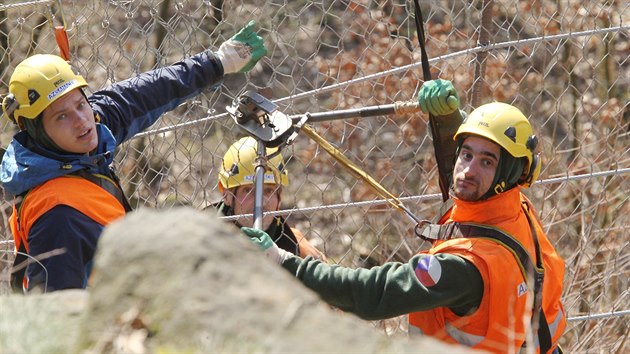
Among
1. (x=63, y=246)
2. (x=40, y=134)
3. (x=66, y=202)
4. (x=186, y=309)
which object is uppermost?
(x=186, y=309)

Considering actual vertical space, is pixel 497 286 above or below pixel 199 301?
below

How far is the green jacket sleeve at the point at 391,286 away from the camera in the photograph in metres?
4.23

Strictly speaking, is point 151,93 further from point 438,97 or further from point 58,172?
point 438,97

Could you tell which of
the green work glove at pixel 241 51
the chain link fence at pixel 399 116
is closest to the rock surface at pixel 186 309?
the green work glove at pixel 241 51

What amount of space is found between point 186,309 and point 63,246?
183 cm

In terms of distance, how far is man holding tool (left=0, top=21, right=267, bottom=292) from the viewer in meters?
4.20

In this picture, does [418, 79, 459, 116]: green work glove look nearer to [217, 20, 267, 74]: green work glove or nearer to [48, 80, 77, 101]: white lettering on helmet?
[217, 20, 267, 74]: green work glove

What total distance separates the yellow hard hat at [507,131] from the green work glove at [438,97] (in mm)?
123

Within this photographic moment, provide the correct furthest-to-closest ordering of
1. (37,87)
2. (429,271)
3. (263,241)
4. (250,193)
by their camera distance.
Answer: (250,193) → (37,87) → (429,271) → (263,241)

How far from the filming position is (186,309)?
248cm

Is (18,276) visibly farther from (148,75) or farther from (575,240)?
(575,240)

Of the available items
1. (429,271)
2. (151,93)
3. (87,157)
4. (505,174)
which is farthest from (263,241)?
(151,93)

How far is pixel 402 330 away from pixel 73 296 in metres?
3.48

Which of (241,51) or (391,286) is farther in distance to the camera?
(241,51)
